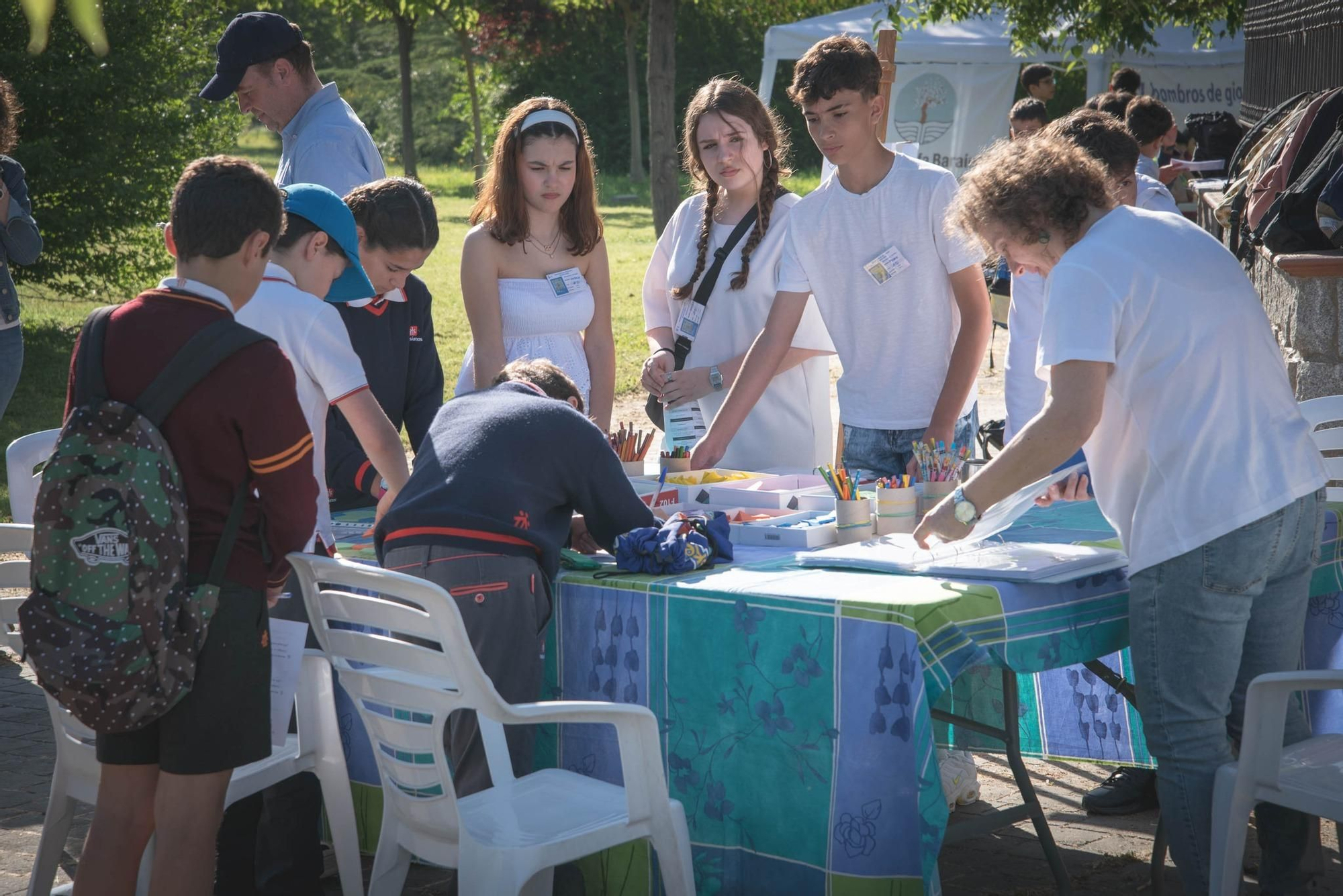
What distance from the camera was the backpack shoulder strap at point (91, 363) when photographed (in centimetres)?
223

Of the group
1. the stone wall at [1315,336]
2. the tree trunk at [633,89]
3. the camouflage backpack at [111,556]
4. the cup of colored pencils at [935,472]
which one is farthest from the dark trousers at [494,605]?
the tree trunk at [633,89]

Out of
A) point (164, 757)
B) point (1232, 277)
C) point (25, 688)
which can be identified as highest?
point (1232, 277)

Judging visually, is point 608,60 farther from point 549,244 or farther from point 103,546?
point 103,546

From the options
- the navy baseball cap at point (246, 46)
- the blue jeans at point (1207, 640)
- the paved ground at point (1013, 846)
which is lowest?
the paved ground at point (1013, 846)

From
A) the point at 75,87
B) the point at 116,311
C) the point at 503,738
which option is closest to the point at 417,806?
the point at 503,738

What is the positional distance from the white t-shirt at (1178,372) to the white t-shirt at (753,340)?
1.61 metres

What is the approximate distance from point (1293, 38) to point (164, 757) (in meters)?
6.15

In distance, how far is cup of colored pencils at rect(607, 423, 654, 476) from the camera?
3672mm

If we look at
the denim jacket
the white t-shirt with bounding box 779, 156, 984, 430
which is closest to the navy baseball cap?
the denim jacket

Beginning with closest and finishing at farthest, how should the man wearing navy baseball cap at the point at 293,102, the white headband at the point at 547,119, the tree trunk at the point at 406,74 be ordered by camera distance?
1. the white headband at the point at 547,119
2. the man wearing navy baseball cap at the point at 293,102
3. the tree trunk at the point at 406,74

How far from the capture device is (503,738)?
2504 millimetres

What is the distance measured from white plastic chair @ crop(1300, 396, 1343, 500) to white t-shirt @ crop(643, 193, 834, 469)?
4.17 ft

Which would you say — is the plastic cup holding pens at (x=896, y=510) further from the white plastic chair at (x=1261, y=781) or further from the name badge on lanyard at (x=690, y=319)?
the name badge on lanyard at (x=690, y=319)

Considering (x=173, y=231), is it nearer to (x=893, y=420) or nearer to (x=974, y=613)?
(x=974, y=613)
